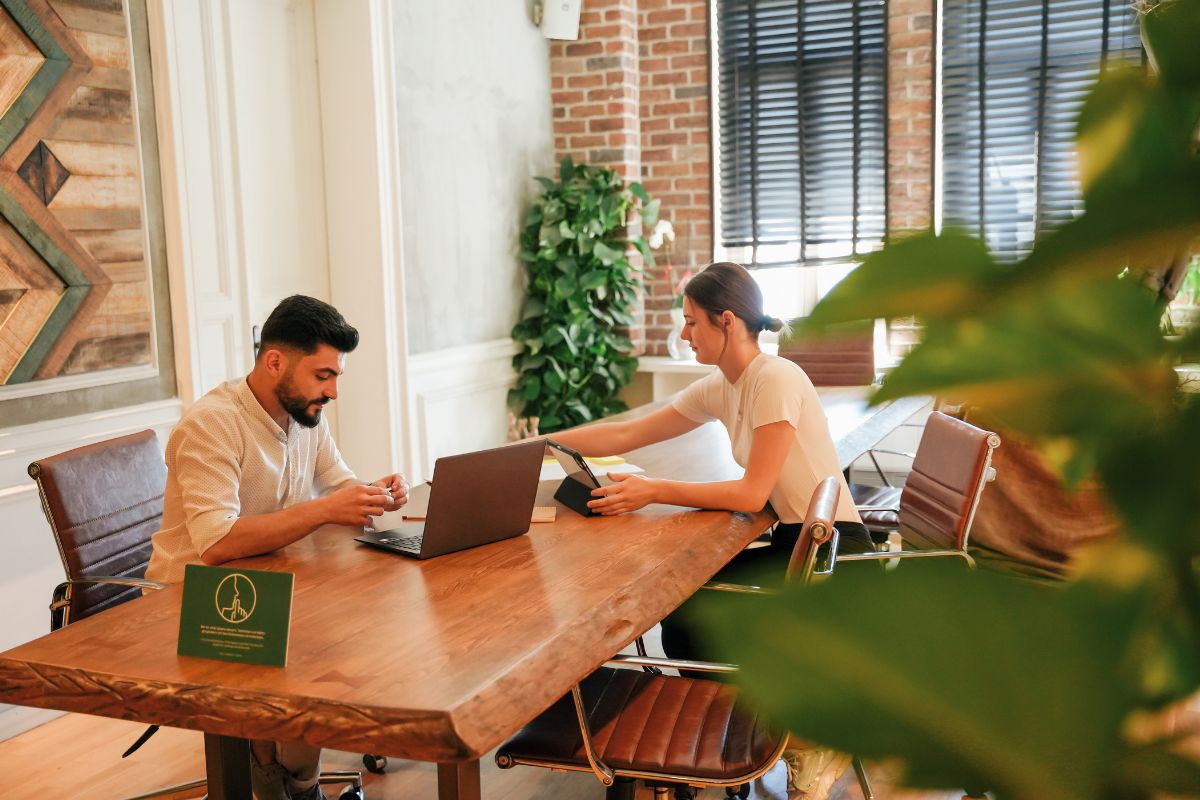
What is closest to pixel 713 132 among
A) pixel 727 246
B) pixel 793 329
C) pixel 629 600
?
pixel 727 246

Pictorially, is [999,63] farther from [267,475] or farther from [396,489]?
[267,475]

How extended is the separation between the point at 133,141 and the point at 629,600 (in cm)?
267

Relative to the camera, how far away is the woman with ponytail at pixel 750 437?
271 centimetres

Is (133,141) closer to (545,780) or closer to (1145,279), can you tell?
(545,780)

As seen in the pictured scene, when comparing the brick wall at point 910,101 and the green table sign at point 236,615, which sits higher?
the brick wall at point 910,101

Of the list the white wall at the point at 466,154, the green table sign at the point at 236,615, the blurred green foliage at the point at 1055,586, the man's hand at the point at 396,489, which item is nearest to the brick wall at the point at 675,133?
the white wall at the point at 466,154

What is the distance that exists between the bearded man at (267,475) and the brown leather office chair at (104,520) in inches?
7.4

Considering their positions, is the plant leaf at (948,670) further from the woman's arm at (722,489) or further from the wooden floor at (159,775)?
the wooden floor at (159,775)

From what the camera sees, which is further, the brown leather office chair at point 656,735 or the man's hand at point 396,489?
the man's hand at point 396,489

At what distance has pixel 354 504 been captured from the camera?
2457mm

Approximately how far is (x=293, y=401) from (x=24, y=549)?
1419 millimetres

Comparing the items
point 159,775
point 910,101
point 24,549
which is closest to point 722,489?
point 159,775

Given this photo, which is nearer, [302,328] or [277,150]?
[302,328]

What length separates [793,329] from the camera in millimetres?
159
